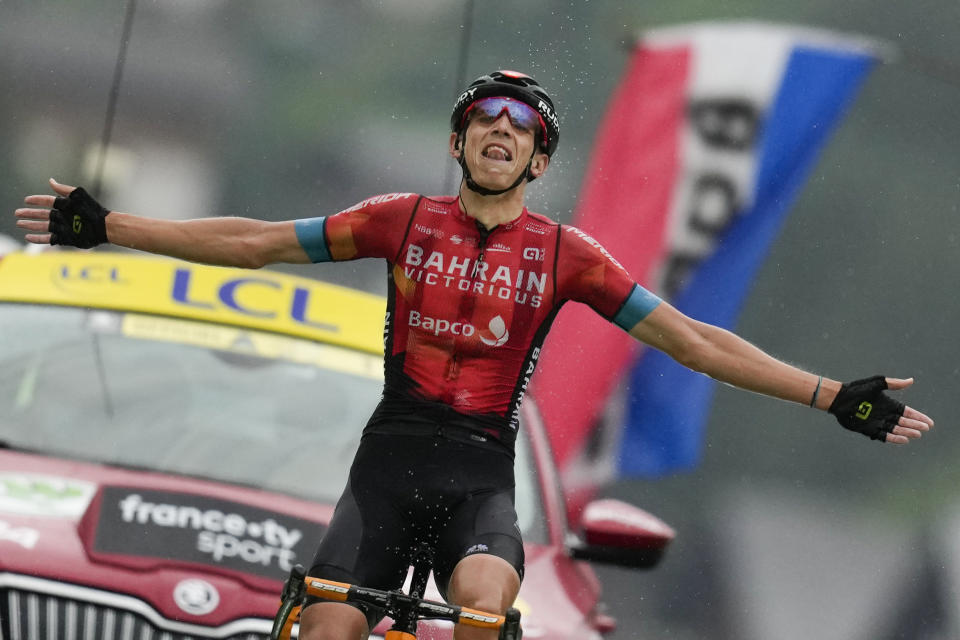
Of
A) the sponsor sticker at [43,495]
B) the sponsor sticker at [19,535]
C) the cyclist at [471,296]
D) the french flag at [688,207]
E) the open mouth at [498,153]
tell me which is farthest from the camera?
the french flag at [688,207]

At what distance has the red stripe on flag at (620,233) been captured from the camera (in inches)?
394

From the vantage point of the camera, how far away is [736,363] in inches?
166

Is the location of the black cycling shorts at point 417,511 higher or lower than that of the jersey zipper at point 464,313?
lower

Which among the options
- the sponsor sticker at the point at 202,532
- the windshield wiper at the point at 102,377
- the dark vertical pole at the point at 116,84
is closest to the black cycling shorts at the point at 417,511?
the sponsor sticker at the point at 202,532

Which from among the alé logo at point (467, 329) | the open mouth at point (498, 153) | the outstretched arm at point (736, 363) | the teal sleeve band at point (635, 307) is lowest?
the alé logo at point (467, 329)

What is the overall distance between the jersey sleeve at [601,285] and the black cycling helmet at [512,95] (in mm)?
289

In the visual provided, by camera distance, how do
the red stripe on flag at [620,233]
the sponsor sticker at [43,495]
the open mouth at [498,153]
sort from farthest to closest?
the red stripe on flag at [620,233] → the sponsor sticker at [43,495] → the open mouth at [498,153]

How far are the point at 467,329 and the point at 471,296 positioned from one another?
3.5 inches

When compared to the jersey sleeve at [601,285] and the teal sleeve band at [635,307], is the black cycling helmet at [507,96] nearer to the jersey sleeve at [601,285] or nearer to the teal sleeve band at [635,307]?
the jersey sleeve at [601,285]

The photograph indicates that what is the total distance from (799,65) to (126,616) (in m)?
6.99

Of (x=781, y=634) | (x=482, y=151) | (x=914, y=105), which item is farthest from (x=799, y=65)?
(x=482, y=151)

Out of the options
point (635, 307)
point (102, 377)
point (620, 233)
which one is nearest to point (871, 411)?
point (635, 307)

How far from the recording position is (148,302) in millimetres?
5914

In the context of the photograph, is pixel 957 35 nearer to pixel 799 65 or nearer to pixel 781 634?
pixel 799 65
